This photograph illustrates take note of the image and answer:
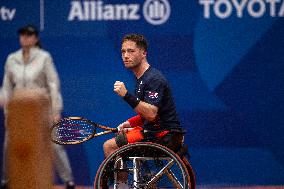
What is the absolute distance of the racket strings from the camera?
16.0 feet

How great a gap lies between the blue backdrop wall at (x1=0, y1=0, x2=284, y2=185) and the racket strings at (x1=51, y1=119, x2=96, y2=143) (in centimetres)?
253

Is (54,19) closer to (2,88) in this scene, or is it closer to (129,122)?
(2,88)

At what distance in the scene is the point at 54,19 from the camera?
749cm

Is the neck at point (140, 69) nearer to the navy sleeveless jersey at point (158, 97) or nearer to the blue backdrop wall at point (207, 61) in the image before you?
the navy sleeveless jersey at point (158, 97)

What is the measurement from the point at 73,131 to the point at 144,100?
0.55 metres

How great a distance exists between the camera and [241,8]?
7414 mm

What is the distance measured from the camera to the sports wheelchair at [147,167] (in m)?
4.60

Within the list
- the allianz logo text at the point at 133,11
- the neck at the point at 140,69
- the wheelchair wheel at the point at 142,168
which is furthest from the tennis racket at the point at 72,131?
the allianz logo text at the point at 133,11

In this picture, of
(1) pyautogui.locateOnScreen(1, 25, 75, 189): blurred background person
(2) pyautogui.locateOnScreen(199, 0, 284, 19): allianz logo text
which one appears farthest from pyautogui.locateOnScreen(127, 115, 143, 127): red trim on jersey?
(2) pyautogui.locateOnScreen(199, 0, 284, 19): allianz logo text

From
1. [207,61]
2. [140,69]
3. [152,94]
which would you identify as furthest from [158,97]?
[207,61]

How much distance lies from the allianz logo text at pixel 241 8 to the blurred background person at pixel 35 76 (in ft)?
5.70

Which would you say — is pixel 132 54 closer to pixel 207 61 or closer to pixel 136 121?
pixel 136 121

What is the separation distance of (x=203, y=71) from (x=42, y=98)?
5904 millimetres

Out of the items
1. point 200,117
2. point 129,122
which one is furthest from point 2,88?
point 129,122
